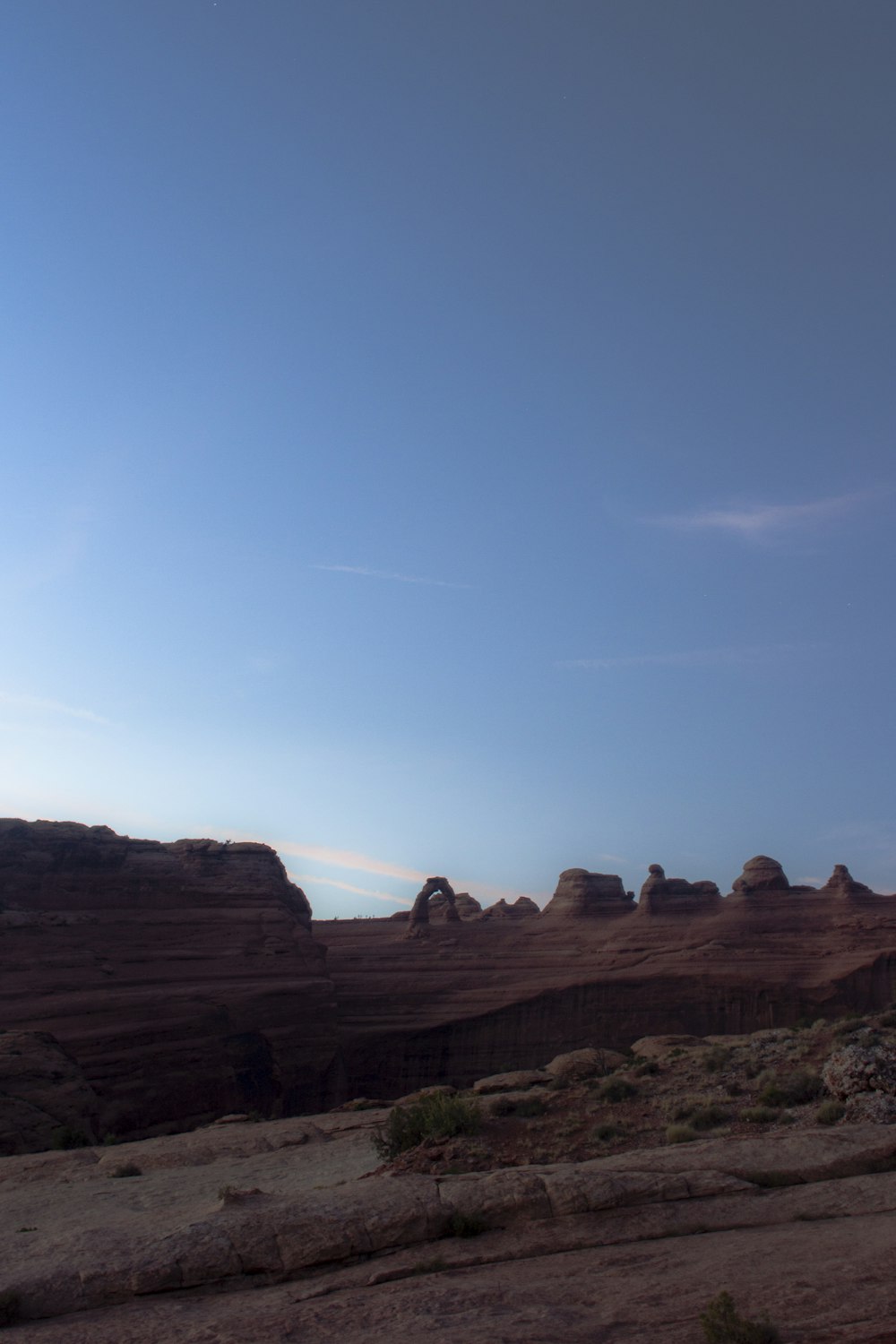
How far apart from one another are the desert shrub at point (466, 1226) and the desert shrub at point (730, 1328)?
3.36 meters

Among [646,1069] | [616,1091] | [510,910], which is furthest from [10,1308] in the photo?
[510,910]

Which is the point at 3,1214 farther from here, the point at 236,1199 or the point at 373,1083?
the point at 373,1083

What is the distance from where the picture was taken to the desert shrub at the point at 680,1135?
1341cm

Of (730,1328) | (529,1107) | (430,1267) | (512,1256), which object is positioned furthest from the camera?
(529,1107)

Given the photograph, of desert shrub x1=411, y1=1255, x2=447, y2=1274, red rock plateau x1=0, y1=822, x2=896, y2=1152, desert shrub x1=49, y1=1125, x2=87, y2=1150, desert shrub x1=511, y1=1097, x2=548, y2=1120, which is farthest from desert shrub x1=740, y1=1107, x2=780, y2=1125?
red rock plateau x1=0, y1=822, x2=896, y2=1152

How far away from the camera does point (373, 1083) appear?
44.2 m

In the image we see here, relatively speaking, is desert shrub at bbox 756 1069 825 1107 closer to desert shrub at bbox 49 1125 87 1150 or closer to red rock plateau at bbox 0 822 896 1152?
desert shrub at bbox 49 1125 87 1150

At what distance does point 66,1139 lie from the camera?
81.1ft

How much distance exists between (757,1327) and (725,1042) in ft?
63.4

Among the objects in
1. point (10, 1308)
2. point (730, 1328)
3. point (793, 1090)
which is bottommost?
point (10, 1308)

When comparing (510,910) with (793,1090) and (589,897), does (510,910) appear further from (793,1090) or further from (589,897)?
(793,1090)

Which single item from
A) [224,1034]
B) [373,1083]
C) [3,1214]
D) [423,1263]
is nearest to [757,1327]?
[423,1263]

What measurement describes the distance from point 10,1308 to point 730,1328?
652cm

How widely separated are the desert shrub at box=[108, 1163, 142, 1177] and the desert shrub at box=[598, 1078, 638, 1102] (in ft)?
29.2
